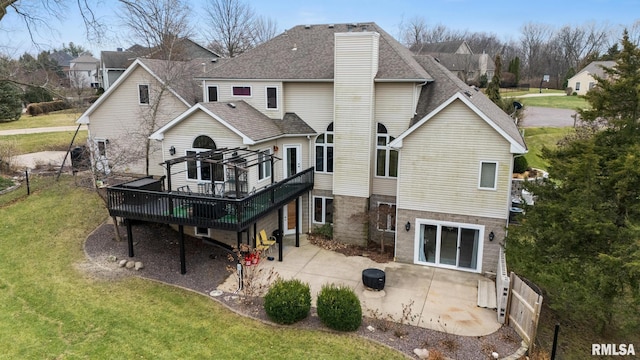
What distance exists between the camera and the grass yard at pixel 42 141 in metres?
32.7

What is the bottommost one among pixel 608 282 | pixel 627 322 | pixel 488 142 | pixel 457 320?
pixel 457 320

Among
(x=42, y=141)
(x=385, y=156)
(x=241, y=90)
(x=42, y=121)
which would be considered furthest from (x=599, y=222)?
(x=42, y=121)

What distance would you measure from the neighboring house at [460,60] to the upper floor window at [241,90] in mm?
41645

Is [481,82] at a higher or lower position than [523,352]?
higher

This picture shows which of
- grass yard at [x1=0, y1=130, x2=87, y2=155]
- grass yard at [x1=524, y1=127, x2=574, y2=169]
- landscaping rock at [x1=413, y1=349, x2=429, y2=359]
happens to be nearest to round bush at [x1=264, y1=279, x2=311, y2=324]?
landscaping rock at [x1=413, y1=349, x2=429, y2=359]

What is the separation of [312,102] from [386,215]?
19.7 ft

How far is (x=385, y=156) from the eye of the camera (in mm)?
18719

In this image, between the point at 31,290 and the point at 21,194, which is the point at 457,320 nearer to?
the point at 31,290

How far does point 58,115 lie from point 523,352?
179ft

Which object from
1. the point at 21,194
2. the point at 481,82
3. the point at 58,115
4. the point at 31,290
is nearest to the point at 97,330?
the point at 31,290

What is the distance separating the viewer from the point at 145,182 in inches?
648

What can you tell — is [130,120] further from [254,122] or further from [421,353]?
[421,353]

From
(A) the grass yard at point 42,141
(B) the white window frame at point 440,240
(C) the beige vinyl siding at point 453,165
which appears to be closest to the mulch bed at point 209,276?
(B) the white window frame at point 440,240

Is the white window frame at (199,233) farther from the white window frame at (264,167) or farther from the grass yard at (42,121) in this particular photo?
the grass yard at (42,121)
